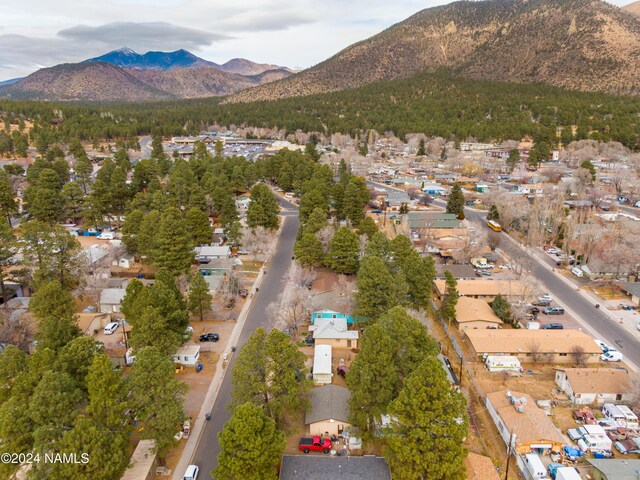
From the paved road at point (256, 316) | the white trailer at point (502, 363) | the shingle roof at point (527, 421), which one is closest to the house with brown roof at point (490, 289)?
the white trailer at point (502, 363)

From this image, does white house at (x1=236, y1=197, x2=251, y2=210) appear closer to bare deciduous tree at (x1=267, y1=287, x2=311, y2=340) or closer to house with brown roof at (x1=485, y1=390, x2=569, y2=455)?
bare deciduous tree at (x1=267, y1=287, x2=311, y2=340)

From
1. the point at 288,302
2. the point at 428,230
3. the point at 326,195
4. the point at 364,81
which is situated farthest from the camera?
the point at 364,81

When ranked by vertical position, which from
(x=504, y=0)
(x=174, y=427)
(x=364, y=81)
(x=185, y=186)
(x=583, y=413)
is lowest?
(x=583, y=413)

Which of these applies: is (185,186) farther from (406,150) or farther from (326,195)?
(406,150)

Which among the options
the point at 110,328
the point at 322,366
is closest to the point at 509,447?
the point at 322,366

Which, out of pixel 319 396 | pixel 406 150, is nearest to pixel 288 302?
pixel 319 396

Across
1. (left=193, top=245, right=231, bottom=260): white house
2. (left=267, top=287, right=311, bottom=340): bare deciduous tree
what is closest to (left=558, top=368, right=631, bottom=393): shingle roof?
(left=267, top=287, right=311, bottom=340): bare deciduous tree

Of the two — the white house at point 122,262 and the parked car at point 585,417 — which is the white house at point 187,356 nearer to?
the white house at point 122,262
